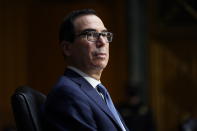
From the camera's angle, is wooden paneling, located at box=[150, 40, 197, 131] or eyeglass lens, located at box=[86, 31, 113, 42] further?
wooden paneling, located at box=[150, 40, 197, 131]

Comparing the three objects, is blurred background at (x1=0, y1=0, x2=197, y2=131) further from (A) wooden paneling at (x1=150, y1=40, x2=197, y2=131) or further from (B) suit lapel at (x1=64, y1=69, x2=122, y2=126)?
(B) suit lapel at (x1=64, y1=69, x2=122, y2=126)

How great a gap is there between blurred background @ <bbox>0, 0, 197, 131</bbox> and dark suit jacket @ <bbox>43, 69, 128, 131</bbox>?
5.68 meters

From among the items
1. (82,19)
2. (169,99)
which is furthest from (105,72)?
(82,19)

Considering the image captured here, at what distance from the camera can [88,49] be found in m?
2.95

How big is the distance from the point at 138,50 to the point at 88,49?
5706 mm

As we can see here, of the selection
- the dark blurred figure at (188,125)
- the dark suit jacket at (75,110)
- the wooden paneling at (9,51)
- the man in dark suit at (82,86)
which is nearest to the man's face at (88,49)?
the man in dark suit at (82,86)

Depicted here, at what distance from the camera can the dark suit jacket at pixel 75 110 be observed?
2711mm

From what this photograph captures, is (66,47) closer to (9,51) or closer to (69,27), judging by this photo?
(69,27)

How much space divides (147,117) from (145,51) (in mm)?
1462

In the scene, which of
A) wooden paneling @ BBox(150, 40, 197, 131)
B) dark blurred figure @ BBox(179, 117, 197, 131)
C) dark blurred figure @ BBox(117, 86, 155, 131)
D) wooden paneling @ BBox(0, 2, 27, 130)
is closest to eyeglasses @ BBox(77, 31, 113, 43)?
dark blurred figure @ BBox(179, 117, 197, 131)

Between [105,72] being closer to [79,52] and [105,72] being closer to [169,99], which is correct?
[169,99]

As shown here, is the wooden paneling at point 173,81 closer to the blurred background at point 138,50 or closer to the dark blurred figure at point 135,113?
the blurred background at point 138,50

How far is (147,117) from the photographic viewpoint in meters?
7.38

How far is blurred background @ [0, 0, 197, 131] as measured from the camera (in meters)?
8.56
